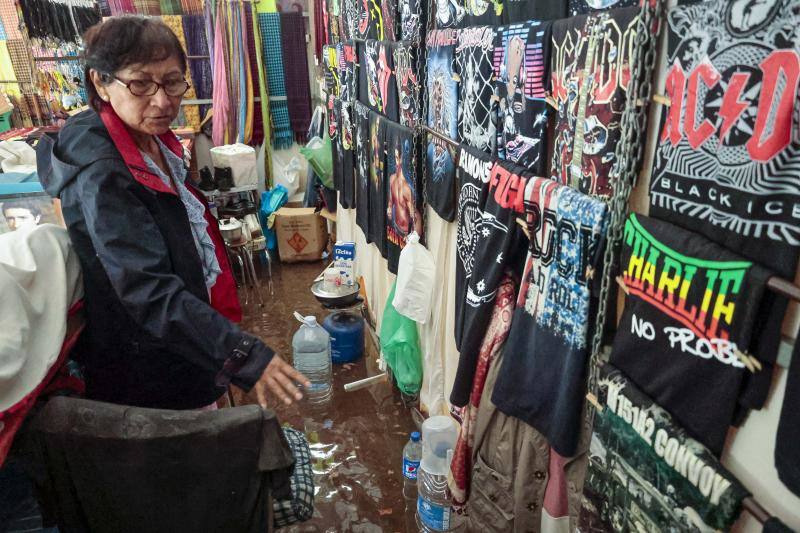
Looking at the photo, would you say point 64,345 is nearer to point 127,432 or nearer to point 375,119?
point 127,432

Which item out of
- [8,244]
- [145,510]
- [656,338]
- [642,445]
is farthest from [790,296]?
[8,244]

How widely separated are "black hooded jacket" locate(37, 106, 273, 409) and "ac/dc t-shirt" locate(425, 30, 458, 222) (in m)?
1.07

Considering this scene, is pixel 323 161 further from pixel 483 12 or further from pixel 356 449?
pixel 483 12

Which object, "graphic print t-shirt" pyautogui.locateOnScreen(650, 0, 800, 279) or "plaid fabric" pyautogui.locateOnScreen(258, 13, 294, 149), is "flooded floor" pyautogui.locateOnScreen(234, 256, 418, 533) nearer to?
"graphic print t-shirt" pyautogui.locateOnScreen(650, 0, 800, 279)

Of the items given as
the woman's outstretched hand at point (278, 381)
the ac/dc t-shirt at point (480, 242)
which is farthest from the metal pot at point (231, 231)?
the woman's outstretched hand at point (278, 381)

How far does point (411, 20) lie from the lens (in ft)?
8.16

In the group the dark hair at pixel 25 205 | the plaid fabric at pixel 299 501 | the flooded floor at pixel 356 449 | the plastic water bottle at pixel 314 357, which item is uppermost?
the dark hair at pixel 25 205

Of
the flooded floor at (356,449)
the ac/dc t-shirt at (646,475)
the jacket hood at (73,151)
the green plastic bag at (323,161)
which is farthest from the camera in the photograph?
the green plastic bag at (323,161)

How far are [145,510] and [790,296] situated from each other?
155cm

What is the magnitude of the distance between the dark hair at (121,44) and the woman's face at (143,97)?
2 cm

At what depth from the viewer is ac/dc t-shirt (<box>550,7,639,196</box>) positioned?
1188mm

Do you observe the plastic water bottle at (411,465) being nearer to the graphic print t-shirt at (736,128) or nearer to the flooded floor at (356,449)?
the flooded floor at (356,449)

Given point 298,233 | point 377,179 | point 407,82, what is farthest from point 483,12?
point 298,233

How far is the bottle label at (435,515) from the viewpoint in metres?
2.33
